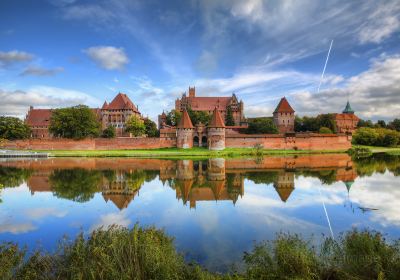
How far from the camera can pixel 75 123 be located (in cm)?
4734

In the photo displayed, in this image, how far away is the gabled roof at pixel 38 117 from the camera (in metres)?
66.2

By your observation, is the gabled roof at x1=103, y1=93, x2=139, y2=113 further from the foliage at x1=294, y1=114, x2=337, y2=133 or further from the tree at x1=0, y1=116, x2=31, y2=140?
the foliage at x1=294, y1=114, x2=337, y2=133

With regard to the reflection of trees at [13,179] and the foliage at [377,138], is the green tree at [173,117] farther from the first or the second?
the reflection of trees at [13,179]

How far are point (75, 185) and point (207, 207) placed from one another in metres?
9.25

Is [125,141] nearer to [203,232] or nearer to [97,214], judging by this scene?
Result: [97,214]

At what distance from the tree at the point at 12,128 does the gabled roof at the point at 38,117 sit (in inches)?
611

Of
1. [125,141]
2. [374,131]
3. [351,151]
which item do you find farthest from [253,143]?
[374,131]

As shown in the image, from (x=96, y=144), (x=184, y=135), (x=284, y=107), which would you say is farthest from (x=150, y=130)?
(x=284, y=107)

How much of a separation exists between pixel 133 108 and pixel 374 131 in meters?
45.4

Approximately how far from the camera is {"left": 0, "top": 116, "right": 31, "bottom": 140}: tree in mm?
49031

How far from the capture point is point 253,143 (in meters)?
45.9

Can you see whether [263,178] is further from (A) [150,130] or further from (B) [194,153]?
(A) [150,130]

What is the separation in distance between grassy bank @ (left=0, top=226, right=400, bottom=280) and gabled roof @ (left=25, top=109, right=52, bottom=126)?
220 ft

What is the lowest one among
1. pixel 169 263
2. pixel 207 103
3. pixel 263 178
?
pixel 263 178
